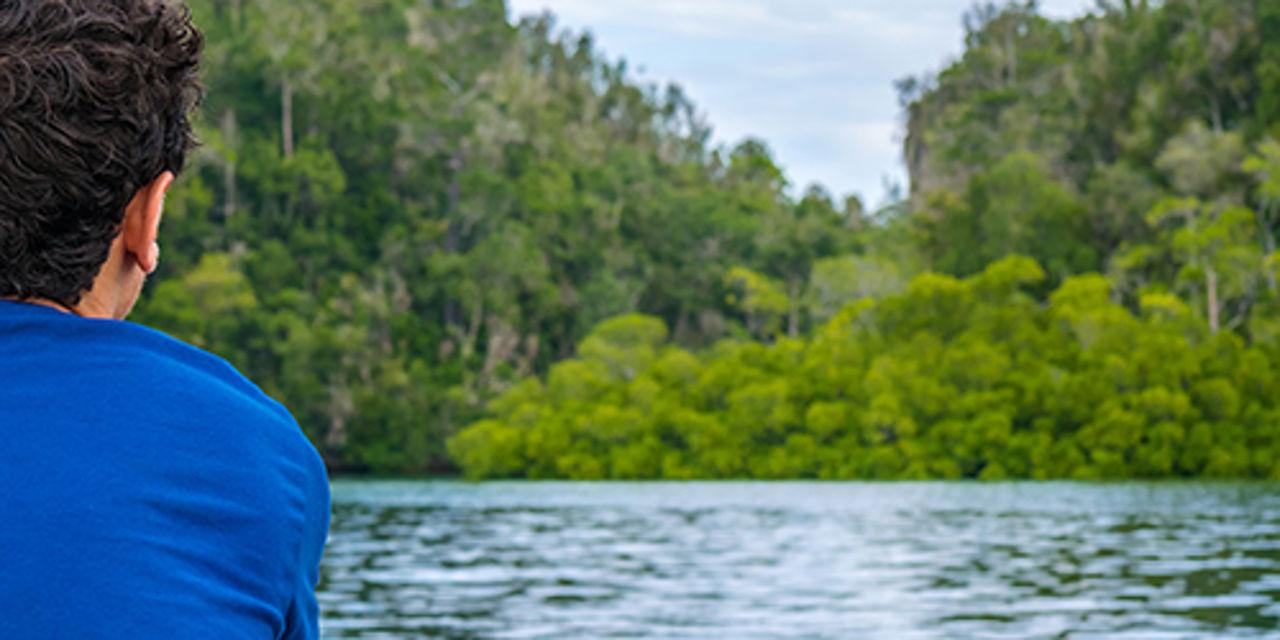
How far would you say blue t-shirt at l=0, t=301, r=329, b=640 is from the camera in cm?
97

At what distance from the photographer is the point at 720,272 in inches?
2516

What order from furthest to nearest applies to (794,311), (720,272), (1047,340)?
(720,272) < (794,311) < (1047,340)

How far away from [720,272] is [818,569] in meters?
46.2

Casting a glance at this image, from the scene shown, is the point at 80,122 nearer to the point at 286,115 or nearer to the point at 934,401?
the point at 934,401

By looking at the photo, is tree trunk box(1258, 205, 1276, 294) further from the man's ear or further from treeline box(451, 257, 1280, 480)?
the man's ear

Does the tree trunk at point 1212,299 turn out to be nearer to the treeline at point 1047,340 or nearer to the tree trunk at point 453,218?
the treeline at point 1047,340

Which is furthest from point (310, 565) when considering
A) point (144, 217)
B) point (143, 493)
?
point (144, 217)

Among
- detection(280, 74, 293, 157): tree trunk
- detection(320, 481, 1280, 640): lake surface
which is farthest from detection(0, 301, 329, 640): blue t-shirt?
detection(280, 74, 293, 157): tree trunk

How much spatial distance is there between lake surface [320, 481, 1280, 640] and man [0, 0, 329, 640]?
11289 mm

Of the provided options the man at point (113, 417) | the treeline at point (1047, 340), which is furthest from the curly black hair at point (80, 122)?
the treeline at point (1047, 340)

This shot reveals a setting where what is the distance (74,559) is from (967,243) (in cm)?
5503

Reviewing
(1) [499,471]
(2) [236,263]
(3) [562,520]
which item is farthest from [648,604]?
(2) [236,263]

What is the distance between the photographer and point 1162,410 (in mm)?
41031

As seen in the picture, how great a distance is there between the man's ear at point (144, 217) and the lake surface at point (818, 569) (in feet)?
36.9
